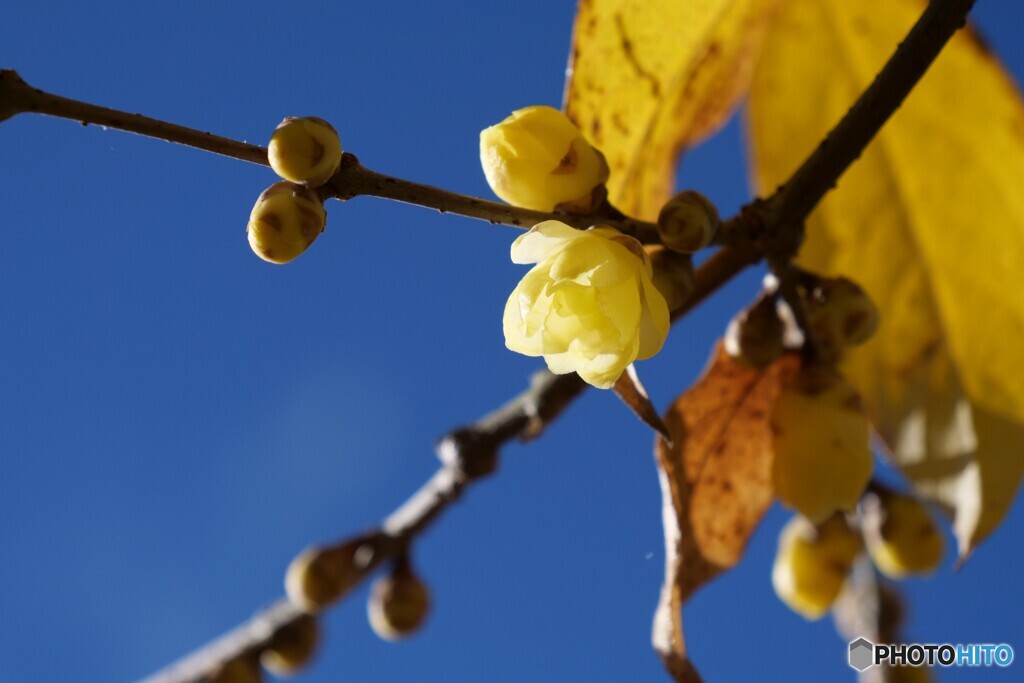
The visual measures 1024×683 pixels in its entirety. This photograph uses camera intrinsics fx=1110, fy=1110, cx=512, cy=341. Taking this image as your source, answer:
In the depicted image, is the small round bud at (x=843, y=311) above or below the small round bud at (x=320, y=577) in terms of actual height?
below

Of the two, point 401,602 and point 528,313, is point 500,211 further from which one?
point 401,602

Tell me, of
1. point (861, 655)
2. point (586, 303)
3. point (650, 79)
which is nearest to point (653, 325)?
point (586, 303)

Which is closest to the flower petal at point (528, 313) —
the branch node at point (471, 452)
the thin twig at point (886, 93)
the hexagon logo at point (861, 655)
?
the thin twig at point (886, 93)

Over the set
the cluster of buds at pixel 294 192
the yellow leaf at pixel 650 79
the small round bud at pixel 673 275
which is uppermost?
the yellow leaf at pixel 650 79

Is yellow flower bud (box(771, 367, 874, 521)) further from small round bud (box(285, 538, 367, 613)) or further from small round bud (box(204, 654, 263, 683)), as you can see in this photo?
small round bud (box(204, 654, 263, 683))

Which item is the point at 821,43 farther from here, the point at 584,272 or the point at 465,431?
the point at 584,272


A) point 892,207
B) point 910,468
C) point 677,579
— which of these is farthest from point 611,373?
point 892,207

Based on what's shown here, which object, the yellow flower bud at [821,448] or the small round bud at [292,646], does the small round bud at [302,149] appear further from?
the small round bud at [292,646]
